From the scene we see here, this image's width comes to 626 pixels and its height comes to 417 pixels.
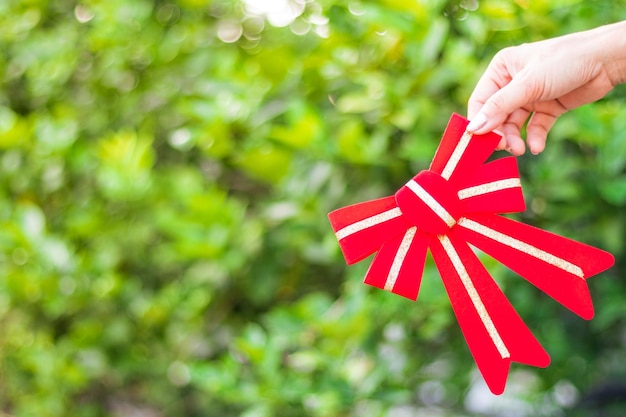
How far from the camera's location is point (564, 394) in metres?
1.47

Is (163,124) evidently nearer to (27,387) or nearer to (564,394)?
(27,387)

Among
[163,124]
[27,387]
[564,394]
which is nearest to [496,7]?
[564,394]

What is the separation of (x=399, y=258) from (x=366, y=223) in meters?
0.04

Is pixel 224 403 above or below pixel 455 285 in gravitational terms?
below

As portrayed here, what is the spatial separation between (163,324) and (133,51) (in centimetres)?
65

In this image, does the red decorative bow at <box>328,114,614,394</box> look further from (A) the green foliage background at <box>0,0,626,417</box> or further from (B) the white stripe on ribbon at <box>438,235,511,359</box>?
(A) the green foliage background at <box>0,0,626,417</box>

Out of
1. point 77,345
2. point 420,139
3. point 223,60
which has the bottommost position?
point 77,345

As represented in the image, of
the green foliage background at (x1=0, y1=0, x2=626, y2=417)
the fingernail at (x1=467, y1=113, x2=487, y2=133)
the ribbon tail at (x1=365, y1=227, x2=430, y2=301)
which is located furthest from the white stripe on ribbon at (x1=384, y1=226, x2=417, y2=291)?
the green foliage background at (x1=0, y1=0, x2=626, y2=417)

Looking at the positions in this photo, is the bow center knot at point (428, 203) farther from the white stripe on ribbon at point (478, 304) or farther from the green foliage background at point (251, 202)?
the green foliage background at point (251, 202)

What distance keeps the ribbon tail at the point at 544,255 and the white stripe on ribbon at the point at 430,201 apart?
2 cm

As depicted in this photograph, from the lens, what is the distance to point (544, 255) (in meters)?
0.65

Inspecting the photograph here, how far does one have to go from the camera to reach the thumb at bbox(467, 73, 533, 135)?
0.67 metres

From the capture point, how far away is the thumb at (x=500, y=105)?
2.20ft

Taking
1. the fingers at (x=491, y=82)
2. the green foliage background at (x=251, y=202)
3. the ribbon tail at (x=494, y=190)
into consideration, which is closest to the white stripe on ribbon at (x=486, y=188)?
the ribbon tail at (x=494, y=190)
